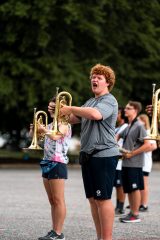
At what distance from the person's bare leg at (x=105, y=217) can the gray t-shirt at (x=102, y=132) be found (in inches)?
19.8

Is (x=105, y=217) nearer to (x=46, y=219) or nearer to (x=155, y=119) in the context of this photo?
(x=155, y=119)

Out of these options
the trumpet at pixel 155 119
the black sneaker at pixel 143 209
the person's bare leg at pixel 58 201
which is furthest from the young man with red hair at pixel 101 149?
the black sneaker at pixel 143 209

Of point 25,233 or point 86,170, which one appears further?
point 25,233

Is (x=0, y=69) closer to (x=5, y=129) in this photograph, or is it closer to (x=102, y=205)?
(x=5, y=129)

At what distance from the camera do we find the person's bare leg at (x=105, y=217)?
8.27 m

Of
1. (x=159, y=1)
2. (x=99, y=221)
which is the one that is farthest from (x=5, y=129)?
(x=99, y=221)

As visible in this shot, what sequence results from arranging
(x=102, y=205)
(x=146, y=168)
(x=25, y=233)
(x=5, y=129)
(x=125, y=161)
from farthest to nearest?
1. (x=5, y=129)
2. (x=146, y=168)
3. (x=125, y=161)
4. (x=25, y=233)
5. (x=102, y=205)

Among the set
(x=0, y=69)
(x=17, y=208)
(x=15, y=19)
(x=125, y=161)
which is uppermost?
(x=15, y=19)

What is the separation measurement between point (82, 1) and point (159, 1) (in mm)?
3688

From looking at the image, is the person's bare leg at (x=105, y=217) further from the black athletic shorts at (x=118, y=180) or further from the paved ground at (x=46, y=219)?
the black athletic shorts at (x=118, y=180)

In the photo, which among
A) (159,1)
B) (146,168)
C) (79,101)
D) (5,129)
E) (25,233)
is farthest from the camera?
(5,129)

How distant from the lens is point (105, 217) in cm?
827

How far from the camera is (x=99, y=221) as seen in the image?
8.59 m

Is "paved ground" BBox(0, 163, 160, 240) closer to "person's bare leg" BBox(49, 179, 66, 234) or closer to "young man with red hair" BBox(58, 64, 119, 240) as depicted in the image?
"person's bare leg" BBox(49, 179, 66, 234)
